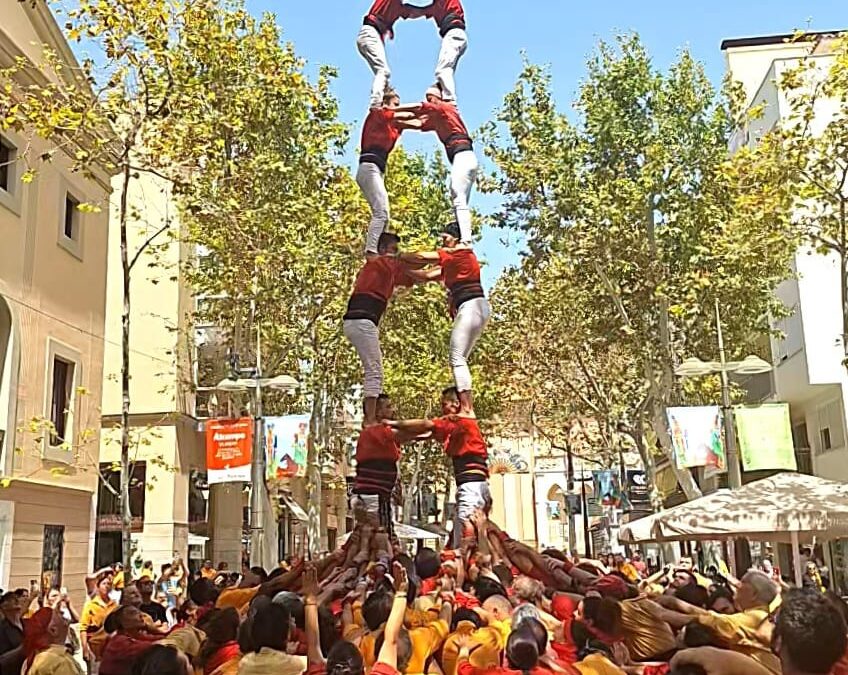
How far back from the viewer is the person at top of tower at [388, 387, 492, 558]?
10.4 metres

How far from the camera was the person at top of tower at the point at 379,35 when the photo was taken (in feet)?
38.2

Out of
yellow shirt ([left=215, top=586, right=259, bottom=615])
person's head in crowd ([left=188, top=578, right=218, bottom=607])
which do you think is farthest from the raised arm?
person's head in crowd ([left=188, top=578, right=218, bottom=607])

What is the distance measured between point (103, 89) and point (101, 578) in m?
6.46

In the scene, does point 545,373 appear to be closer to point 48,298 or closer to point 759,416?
point 759,416

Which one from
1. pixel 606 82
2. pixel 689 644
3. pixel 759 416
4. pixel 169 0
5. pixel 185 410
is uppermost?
pixel 606 82

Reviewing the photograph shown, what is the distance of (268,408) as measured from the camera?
27.3 metres

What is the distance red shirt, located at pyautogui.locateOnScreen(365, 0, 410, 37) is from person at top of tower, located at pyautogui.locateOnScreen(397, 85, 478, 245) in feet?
3.25

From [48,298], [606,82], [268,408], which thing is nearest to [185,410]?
[268,408]

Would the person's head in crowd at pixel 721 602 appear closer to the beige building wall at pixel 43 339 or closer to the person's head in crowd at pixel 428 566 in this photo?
the person's head in crowd at pixel 428 566

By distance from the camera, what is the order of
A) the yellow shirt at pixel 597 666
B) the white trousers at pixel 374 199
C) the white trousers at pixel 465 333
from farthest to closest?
the white trousers at pixel 374 199, the white trousers at pixel 465 333, the yellow shirt at pixel 597 666

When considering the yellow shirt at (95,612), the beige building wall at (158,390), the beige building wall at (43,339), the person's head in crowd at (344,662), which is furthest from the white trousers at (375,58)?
the beige building wall at (158,390)

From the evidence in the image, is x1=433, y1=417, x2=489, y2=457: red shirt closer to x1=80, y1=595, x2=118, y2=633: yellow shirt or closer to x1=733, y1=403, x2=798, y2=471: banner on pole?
x1=80, y1=595, x2=118, y2=633: yellow shirt

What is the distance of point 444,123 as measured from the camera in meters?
11.6

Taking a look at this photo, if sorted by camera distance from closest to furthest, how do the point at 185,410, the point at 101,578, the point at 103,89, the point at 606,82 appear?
the point at 101,578 < the point at 103,89 < the point at 606,82 < the point at 185,410
